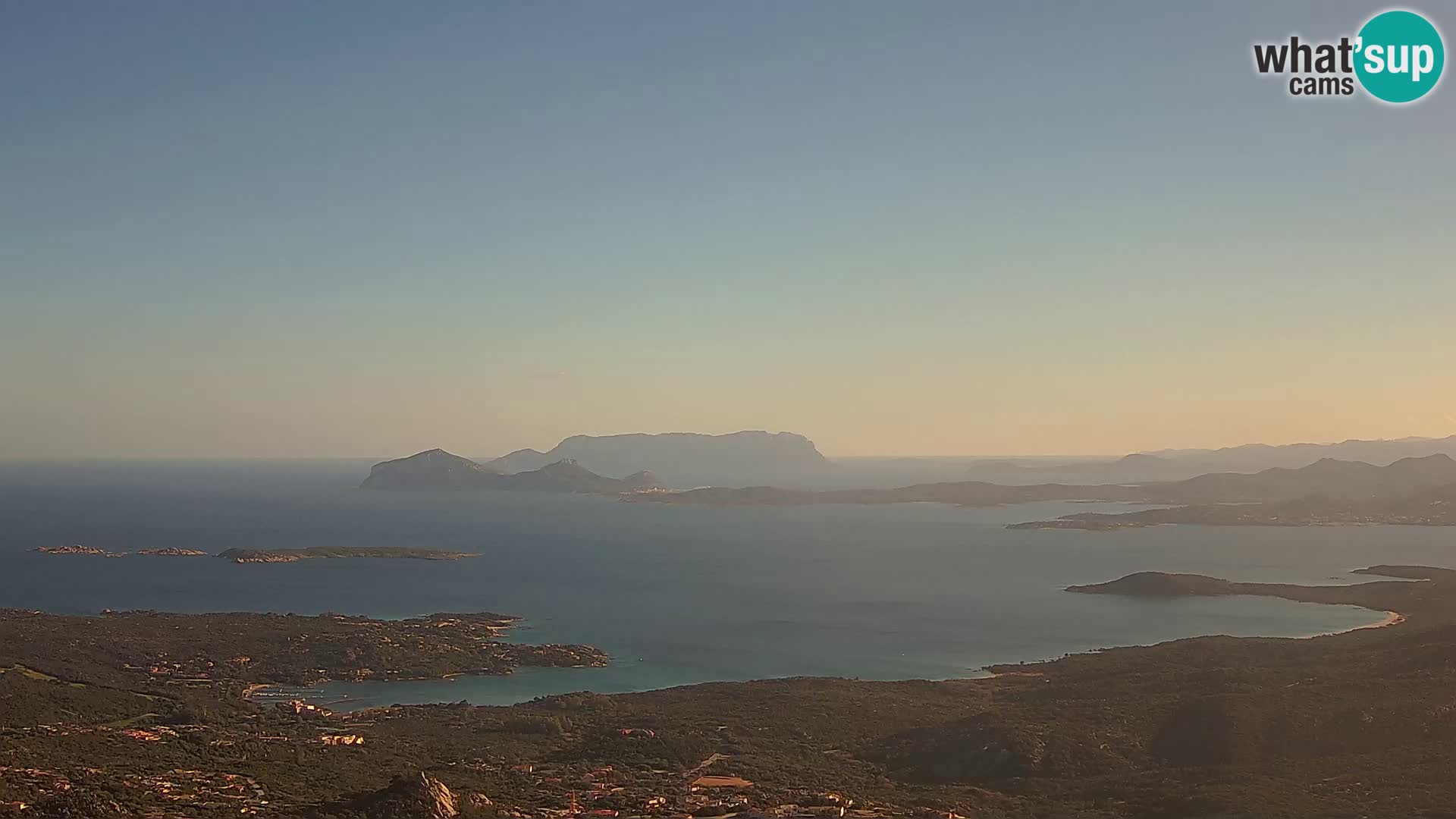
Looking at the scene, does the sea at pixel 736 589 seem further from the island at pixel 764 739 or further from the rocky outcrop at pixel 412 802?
the rocky outcrop at pixel 412 802

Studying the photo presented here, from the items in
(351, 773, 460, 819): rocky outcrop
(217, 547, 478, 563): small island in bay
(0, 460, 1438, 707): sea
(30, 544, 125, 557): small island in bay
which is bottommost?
(0, 460, 1438, 707): sea

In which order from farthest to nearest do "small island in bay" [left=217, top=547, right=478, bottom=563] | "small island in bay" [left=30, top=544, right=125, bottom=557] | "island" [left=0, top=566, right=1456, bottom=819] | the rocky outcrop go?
"small island in bay" [left=217, top=547, right=478, bottom=563], "small island in bay" [left=30, top=544, right=125, bottom=557], "island" [left=0, top=566, right=1456, bottom=819], the rocky outcrop

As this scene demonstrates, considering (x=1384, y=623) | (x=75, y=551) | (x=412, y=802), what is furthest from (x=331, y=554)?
(x=1384, y=623)

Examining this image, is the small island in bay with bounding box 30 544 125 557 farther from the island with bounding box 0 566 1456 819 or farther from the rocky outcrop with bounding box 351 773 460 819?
the rocky outcrop with bounding box 351 773 460 819

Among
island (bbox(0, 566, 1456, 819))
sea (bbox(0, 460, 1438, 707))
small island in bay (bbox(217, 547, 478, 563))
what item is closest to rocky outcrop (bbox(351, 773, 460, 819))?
island (bbox(0, 566, 1456, 819))

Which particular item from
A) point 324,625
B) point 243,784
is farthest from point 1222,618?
point 243,784

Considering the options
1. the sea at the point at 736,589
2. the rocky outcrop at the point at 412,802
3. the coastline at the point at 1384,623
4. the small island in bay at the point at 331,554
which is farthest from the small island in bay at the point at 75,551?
the coastline at the point at 1384,623

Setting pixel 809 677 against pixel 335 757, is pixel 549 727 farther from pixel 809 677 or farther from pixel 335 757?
pixel 809 677
